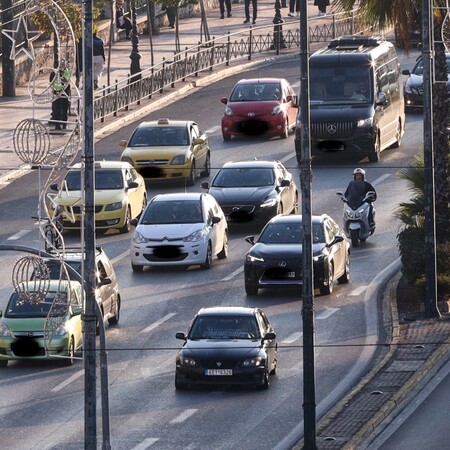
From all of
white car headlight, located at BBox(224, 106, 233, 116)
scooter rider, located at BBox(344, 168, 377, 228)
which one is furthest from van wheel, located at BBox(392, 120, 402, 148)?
scooter rider, located at BBox(344, 168, 377, 228)

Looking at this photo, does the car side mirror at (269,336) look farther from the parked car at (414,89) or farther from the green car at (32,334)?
the parked car at (414,89)

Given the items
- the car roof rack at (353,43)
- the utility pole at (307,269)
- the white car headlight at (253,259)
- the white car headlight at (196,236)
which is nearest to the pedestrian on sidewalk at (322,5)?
the car roof rack at (353,43)

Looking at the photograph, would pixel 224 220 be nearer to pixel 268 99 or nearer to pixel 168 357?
pixel 168 357

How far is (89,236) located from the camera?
23062 millimetres

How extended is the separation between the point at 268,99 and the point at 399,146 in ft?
12.3

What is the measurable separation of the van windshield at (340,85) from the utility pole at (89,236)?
991 inches

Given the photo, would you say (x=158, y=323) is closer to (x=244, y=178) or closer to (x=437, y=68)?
(x=437, y=68)

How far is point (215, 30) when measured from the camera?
7025cm

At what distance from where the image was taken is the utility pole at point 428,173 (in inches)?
1318

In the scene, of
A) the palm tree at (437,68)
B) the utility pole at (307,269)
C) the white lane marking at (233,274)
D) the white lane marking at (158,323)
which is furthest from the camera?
the white lane marking at (233,274)

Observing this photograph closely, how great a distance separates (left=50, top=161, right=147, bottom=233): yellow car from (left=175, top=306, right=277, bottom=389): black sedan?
1045 centimetres

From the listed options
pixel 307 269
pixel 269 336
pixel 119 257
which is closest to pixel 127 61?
pixel 119 257

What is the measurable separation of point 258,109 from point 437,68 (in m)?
14.8

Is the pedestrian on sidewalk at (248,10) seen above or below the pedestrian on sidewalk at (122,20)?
below
